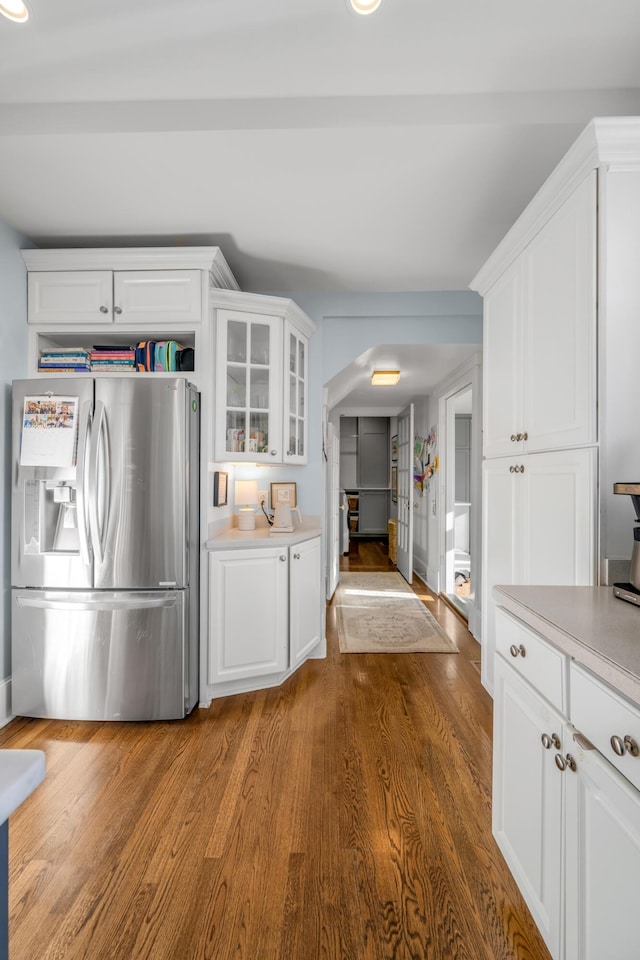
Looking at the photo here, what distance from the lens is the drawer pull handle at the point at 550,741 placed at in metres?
1.10

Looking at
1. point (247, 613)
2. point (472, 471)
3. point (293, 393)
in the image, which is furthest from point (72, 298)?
point (472, 471)

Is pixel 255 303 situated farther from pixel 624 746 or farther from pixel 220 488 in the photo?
pixel 624 746

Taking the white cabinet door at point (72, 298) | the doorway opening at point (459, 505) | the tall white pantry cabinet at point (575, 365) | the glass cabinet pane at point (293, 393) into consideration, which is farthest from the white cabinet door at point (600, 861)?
the doorway opening at point (459, 505)

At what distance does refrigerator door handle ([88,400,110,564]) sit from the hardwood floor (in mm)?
957

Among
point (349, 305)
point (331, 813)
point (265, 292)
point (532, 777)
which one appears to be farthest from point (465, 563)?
point (532, 777)

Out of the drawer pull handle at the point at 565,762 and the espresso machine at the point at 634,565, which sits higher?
the espresso machine at the point at 634,565

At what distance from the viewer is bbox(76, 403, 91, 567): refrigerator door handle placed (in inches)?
95.0

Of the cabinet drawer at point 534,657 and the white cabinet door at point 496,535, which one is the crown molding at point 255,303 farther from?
the cabinet drawer at point 534,657

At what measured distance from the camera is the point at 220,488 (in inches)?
119

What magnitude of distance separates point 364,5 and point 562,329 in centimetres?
115

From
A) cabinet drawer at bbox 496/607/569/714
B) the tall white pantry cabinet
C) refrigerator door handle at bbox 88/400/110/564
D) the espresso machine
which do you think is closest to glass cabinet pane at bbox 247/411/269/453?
refrigerator door handle at bbox 88/400/110/564

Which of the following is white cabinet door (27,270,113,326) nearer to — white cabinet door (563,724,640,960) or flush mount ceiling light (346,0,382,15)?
flush mount ceiling light (346,0,382,15)

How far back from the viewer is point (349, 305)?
3.48 metres

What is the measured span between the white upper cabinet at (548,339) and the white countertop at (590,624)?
54cm
